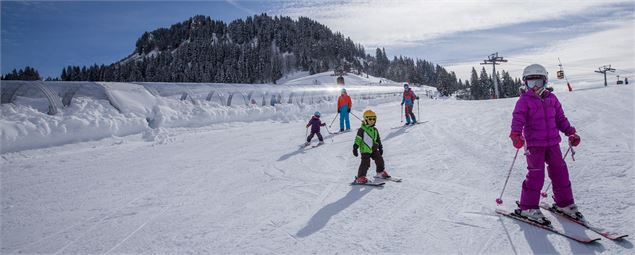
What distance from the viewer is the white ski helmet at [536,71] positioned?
401 cm

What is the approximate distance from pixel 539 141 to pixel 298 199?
321cm

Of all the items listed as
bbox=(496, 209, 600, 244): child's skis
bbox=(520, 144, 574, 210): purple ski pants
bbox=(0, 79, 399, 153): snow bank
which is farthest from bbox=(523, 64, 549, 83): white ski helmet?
bbox=(0, 79, 399, 153): snow bank

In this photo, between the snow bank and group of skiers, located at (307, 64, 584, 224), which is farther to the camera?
the snow bank

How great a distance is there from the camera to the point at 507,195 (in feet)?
16.0

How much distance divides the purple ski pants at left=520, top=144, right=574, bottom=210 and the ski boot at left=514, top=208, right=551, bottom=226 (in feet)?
0.16

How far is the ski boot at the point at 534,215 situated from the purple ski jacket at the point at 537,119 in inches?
29.3

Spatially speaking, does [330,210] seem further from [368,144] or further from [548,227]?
[548,227]

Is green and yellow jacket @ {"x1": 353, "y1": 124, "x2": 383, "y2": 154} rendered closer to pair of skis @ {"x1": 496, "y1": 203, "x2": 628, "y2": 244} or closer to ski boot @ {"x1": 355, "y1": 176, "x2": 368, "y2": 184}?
ski boot @ {"x1": 355, "y1": 176, "x2": 368, "y2": 184}

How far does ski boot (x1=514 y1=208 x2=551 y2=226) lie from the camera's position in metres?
3.70

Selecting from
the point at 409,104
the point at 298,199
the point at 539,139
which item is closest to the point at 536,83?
the point at 539,139

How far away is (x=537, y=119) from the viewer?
393cm

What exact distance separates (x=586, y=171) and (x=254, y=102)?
1743cm

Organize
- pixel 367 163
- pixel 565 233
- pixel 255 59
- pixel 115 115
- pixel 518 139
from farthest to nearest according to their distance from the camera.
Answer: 1. pixel 255 59
2. pixel 115 115
3. pixel 367 163
4. pixel 518 139
5. pixel 565 233

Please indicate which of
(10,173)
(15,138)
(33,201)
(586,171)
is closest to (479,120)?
(586,171)
